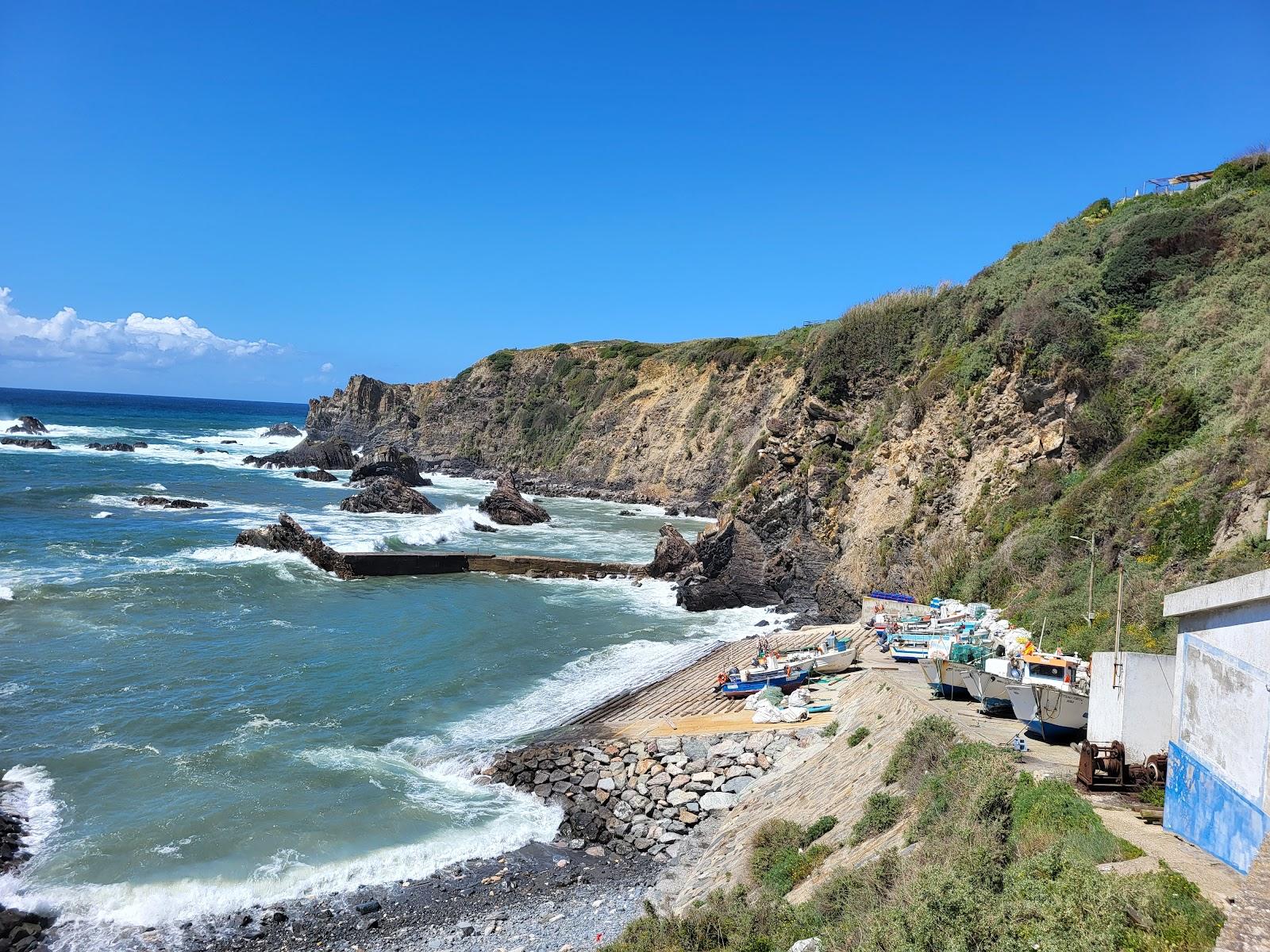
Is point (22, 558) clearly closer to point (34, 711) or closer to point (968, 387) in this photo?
point (34, 711)

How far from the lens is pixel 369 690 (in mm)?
19875

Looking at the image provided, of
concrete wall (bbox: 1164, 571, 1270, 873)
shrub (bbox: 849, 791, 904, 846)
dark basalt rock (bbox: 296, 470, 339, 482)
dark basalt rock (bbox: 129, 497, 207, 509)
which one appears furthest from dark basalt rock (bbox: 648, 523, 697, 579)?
dark basalt rock (bbox: 296, 470, 339, 482)

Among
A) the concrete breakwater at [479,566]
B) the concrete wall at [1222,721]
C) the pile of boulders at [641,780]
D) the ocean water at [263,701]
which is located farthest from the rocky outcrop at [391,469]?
the concrete wall at [1222,721]

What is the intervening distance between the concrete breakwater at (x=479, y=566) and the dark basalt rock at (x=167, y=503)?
19261 mm

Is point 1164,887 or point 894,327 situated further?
point 894,327

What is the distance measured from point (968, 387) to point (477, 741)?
59.2ft

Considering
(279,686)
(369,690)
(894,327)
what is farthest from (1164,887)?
(894,327)

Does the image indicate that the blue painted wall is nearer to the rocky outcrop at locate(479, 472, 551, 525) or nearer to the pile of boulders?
the pile of boulders

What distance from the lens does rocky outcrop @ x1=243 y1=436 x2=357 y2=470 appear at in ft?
254

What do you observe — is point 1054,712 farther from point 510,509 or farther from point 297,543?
point 510,509

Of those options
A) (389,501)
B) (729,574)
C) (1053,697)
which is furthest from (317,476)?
(1053,697)

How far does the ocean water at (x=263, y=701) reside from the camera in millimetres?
12789

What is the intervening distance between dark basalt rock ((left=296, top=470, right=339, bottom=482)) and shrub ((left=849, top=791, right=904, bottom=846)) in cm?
6443

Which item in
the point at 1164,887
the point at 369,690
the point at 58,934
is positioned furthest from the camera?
the point at 369,690
